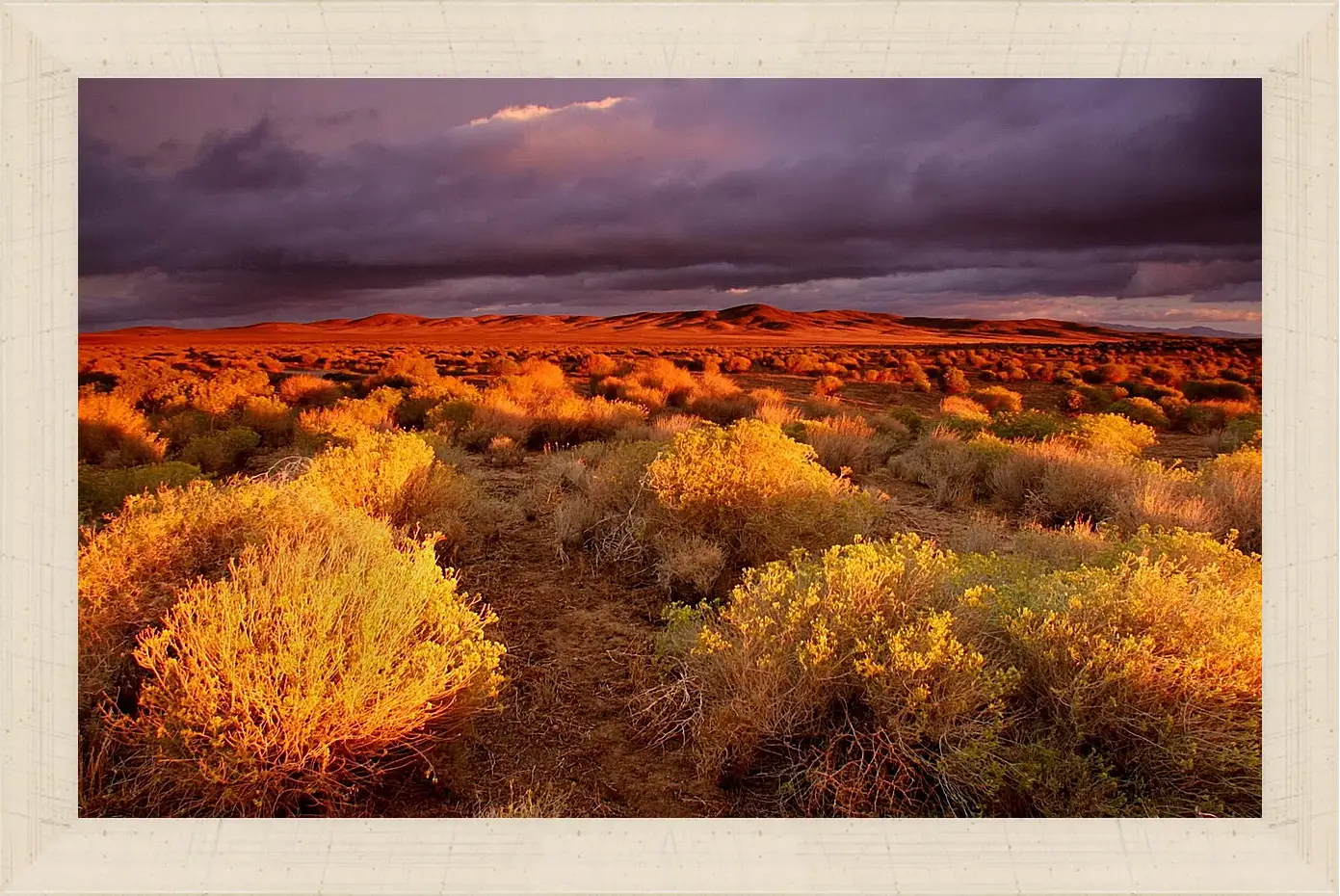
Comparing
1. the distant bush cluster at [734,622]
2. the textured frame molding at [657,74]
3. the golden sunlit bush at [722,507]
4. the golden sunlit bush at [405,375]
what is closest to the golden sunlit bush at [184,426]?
the distant bush cluster at [734,622]

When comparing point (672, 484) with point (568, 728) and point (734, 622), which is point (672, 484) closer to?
point (734, 622)

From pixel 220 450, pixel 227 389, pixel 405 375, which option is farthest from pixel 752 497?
pixel 405 375

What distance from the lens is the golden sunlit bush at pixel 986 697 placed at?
91.7 inches

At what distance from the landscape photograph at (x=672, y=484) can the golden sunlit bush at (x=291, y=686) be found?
0.02m

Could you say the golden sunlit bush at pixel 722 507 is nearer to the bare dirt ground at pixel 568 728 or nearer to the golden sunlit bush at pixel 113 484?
the bare dirt ground at pixel 568 728

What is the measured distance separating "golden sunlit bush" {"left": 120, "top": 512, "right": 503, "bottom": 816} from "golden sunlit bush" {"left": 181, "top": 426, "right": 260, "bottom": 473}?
2761 millimetres

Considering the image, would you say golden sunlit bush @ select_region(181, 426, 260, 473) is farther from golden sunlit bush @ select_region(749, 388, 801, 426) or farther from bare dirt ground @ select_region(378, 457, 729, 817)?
golden sunlit bush @ select_region(749, 388, 801, 426)

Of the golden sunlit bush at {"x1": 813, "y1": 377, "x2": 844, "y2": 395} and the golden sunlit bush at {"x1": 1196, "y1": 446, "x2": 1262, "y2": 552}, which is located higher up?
the golden sunlit bush at {"x1": 813, "y1": 377, "x2": 844, "y2": 395}

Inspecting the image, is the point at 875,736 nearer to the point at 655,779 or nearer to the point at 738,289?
the point at 655,779

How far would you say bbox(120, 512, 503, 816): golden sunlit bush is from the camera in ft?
7.00

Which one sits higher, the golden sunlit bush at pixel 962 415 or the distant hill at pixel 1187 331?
the distant hill at pixel 1187 331

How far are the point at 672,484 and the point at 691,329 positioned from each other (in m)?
0.95

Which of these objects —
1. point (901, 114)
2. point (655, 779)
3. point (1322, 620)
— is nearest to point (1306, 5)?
point (901, 114)

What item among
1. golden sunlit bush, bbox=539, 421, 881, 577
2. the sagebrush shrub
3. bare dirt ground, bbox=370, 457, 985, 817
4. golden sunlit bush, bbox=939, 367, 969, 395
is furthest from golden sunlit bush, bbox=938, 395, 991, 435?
the sagebrush shrub
